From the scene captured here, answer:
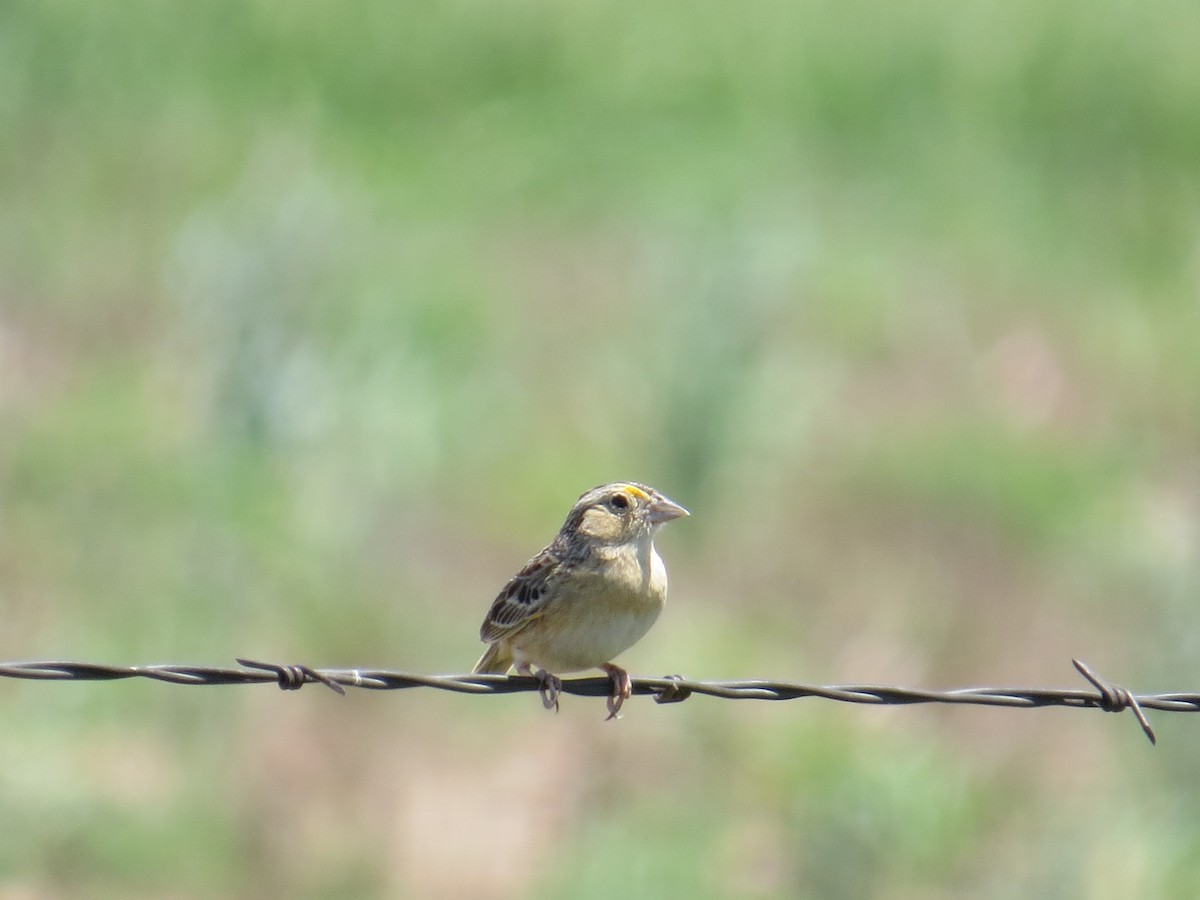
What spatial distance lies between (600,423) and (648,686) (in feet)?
31.7

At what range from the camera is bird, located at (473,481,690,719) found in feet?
21.5

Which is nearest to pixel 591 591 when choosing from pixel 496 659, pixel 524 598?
pixel 524 598

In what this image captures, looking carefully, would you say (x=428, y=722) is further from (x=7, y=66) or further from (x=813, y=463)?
(x=7, y=66)

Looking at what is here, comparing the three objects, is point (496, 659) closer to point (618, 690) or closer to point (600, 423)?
point (618, 690)

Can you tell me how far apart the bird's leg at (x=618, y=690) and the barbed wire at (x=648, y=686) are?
252 mm

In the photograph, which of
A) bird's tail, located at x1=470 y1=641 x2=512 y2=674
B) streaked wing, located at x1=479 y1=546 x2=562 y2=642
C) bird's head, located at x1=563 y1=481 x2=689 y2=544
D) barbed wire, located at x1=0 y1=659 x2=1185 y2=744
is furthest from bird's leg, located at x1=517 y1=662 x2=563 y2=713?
bird's tail, located at x1=470 y1=641 x2=512 y2=674

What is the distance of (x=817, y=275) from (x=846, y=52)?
9.14ft

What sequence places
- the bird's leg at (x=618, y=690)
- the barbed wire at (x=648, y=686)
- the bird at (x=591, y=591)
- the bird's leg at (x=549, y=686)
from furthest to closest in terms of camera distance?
the bird at (x=591, y=591), the bird's leg at (x=618, y=690), the bird's leg at (x=549, y=686), the barbed wire at (x=648, y=686)

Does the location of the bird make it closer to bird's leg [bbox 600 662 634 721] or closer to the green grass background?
bird's leg [bbox 600 662 634 721]

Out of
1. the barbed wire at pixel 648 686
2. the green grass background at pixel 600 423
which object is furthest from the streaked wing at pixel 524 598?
the green grass background at pixel 600 423

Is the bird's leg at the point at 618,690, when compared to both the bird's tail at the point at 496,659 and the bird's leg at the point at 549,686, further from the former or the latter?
the bird's tail at the point at 496,659

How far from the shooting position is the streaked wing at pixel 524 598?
6672 millimetres

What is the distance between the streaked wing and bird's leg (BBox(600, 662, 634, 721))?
0.37 m

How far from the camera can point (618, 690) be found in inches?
235
